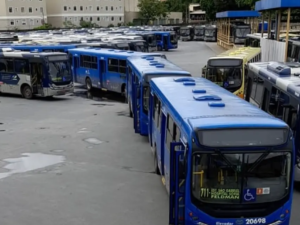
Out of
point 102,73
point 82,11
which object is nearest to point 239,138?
point 102,73

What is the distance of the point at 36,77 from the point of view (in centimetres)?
2170

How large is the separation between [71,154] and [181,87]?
4556 millimetres

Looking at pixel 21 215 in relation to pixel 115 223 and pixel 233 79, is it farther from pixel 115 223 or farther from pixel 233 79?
pixel 233 79

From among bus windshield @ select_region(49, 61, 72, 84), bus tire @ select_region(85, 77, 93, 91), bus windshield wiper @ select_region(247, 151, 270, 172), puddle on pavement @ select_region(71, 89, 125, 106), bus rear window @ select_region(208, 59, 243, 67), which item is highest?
bus windshield wiper @ select_region(247, 151, 270, 172)

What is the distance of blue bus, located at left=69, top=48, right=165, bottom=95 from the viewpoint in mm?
22047

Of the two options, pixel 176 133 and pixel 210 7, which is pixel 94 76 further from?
pixel 210 7

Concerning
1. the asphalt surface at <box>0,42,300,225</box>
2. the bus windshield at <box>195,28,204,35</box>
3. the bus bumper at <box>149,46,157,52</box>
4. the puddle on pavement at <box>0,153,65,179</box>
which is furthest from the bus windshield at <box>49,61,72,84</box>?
the bus windshield at <box>195,28,204,35</box>

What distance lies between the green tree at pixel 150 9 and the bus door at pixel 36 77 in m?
79.1

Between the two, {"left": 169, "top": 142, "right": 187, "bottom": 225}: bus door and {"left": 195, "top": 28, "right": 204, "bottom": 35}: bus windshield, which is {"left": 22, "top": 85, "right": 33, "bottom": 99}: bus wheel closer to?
{"left": 169, "top": 142, "right": 187, "bottom": 225}: bus door

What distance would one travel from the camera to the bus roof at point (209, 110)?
6348mm

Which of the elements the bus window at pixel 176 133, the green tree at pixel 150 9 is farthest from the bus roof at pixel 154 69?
the green tree at pixel 150 9

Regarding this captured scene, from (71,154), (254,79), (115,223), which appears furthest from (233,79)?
(115,223)

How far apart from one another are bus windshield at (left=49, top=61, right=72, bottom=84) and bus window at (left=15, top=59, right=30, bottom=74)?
152cm

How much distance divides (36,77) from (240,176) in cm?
1707
